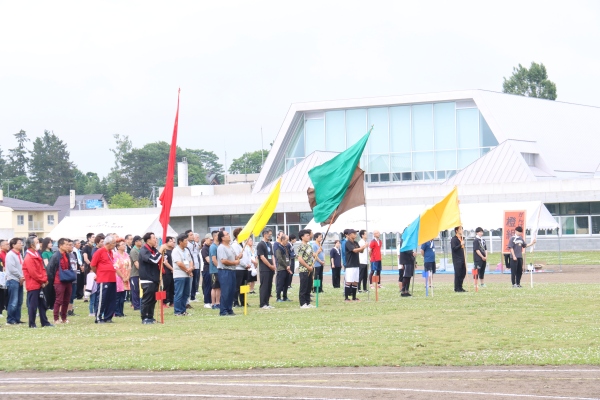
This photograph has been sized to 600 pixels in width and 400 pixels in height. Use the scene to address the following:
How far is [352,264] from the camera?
78.5 feet

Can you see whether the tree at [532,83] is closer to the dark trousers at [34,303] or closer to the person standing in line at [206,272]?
the person standing in line at [206,272]

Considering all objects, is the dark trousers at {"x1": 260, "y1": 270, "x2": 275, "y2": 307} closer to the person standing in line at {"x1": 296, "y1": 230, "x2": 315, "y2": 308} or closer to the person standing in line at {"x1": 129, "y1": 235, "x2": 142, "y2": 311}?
the person standing in line at {"x1": 296, "y1": 230, "x2": 315, "y2": 308}

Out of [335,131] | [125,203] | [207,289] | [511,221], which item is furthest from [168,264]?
[125,203]

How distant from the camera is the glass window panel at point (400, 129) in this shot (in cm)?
7512

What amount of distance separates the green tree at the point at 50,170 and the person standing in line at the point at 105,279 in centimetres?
12339

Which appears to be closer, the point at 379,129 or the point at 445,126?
the point at 445,126

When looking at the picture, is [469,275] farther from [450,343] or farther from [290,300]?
[450,343]

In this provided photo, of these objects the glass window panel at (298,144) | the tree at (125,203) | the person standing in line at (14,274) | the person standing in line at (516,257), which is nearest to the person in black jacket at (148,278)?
the person standing in line at (14,274)

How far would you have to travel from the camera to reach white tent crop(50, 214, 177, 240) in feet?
192

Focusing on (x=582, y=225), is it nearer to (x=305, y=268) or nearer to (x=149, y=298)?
(x=305, y=268)

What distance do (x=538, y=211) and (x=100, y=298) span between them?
2592cm

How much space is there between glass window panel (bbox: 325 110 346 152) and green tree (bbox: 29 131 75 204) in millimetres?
71647

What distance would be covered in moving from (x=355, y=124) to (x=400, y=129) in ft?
12.0

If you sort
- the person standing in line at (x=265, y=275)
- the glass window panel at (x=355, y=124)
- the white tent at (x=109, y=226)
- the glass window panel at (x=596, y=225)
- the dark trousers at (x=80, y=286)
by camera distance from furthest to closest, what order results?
the glass window panel at (x=355, y=124)
the glass window panel at (x=596, y=225)
the white tent at (x=109, y=226)
the dark trousers at (x=80, y=286)
the person standing in line at (x=265, y=275)
